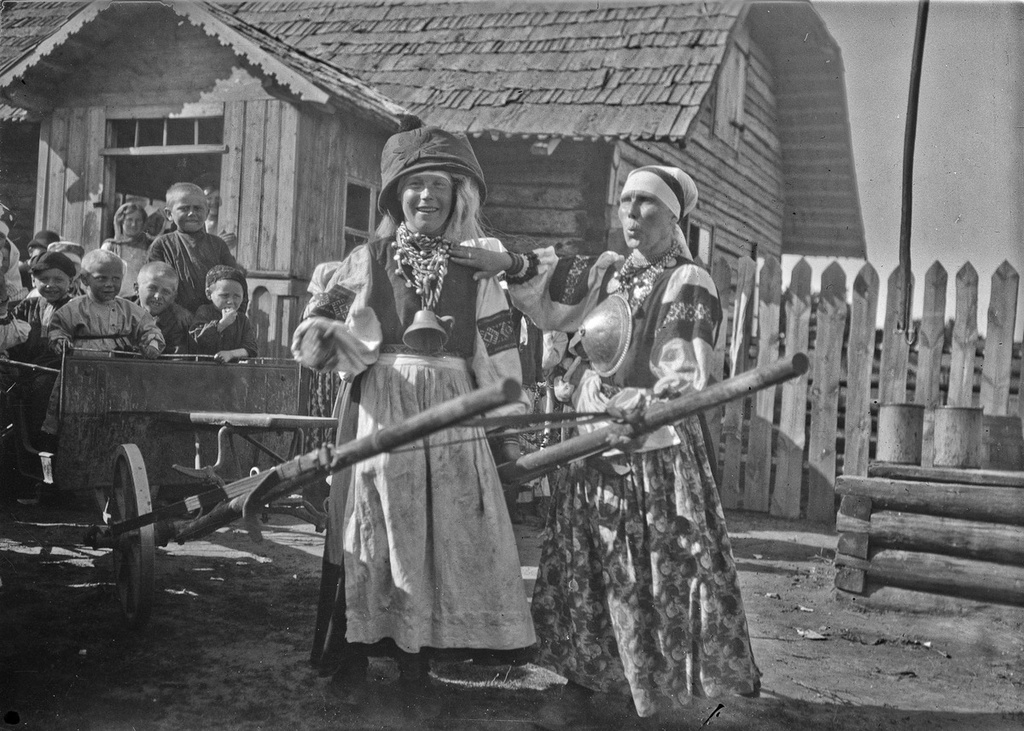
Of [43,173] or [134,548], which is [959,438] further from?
[43,173]

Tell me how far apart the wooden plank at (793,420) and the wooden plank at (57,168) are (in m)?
6.71

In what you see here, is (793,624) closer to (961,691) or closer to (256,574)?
(961,691)

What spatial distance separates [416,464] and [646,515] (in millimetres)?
805

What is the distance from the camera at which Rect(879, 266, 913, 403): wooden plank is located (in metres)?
6.44

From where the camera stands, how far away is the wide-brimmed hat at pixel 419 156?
3049 millimetres

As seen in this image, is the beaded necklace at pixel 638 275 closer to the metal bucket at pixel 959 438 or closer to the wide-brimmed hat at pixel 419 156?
the wide-brimmed hat at pixel 419 156

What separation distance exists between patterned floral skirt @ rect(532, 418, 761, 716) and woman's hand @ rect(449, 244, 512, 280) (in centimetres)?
76

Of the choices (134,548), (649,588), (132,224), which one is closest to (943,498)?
(649,588)

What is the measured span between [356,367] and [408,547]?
634 millimetres

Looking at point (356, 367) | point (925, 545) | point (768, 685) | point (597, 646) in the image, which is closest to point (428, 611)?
point (597, 646)

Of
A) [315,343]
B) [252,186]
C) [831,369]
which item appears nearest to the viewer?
[315,343]

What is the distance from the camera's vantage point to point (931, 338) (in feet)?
20.9

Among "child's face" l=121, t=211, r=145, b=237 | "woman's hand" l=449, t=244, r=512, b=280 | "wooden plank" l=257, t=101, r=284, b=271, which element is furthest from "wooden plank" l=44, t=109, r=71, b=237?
"woman's hand" l=449, t=244, r=512, b=280

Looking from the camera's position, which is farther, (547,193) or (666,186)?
(547,193)
